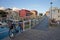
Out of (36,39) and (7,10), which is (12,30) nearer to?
(36,39)

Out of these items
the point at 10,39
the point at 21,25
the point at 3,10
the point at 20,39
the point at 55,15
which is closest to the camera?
the point at 10,39

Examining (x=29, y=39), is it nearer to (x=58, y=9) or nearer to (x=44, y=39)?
(x=44, y=39)

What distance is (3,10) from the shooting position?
28.7m

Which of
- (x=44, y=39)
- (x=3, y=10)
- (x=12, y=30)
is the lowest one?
(x=44, y=39)

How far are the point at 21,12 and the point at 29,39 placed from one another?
35424 mm

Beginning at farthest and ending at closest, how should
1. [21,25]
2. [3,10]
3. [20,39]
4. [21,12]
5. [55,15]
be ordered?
1. [21,12]
2. [55,15]
3. [3,10]
4. [21,25]
5. [20,39]

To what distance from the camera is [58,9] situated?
31.9 metres

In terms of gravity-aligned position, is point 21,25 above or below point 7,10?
below

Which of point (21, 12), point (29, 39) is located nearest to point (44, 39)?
point (29, 39)

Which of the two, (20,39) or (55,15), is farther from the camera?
(55,15)

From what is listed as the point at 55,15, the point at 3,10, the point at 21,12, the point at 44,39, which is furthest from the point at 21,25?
the point at 21,12

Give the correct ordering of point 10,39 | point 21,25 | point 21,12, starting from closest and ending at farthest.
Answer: point 10,39, point 21,25, point 21,12

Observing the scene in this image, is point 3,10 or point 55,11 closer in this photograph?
point 3,10

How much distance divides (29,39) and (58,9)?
27716 millimetres
